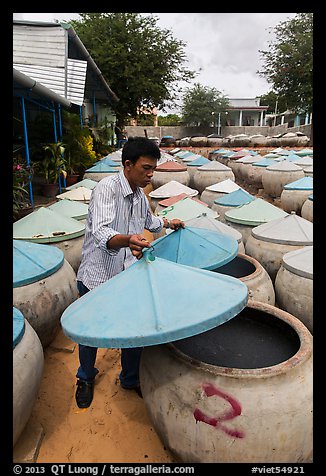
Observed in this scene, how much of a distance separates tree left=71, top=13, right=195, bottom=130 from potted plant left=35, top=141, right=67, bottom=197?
44.4 ft

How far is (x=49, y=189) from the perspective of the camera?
29.5 ft

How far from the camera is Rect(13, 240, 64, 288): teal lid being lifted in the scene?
2.89 m

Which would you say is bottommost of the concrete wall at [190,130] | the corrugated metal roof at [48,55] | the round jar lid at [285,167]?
the round jar lid at [285,167]

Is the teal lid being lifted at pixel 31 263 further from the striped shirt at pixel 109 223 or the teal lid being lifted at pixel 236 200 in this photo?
the teal lid being lifted at pixel 236 200

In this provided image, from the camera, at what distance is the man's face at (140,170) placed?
235cm

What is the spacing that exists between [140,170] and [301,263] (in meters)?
1.82

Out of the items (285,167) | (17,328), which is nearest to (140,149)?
(17,328)

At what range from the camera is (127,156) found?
2379 millimetres

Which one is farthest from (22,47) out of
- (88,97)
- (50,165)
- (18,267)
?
(18,267)

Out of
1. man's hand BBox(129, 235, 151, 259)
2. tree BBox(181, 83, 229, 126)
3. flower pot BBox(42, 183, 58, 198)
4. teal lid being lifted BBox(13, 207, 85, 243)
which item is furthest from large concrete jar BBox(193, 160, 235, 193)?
tree BBox(181, 83, 229, 126)

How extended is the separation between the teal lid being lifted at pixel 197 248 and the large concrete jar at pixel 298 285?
833 millimetres

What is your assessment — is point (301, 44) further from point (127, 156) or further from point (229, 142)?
point (127, 156)

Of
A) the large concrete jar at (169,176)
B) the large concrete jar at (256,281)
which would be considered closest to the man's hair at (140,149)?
the large concrete jar at (256,281)
